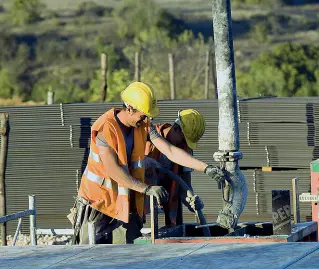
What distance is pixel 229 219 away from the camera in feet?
32.5

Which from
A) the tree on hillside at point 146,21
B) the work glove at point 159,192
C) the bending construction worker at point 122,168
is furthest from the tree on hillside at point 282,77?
the work glove at point 159,192

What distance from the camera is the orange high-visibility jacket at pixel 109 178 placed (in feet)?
31.0

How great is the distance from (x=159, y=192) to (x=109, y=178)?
0.55 meters

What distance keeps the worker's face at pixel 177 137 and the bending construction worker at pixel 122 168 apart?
1.38ft

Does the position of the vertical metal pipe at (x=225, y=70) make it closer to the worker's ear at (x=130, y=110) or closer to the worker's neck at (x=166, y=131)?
the worker's neck at (x=166, y=131)

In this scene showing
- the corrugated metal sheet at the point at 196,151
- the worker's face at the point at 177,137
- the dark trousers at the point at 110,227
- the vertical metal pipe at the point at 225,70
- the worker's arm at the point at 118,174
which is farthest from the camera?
the corrugated metal sheet at the point at 196,151

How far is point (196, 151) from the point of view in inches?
691

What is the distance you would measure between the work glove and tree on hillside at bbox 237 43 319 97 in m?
25.8

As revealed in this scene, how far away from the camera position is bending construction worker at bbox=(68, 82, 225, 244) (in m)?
9.41

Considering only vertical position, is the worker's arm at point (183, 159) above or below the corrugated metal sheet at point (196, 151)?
below

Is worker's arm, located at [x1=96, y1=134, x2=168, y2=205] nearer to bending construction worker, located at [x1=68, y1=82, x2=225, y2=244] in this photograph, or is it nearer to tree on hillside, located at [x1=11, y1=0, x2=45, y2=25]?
bending construction worker, located at [x1=68, y1=82, x2=225, y2=244]

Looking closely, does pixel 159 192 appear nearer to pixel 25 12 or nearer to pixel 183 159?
pixel 183 159

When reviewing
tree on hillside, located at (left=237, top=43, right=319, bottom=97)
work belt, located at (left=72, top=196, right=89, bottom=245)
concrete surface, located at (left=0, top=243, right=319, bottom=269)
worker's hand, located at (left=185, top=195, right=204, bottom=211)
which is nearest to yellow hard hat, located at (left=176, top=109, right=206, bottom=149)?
worker's hand, located at (left=185, top=195, right=204, bottom=211)

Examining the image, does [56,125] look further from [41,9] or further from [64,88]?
[41,9]
